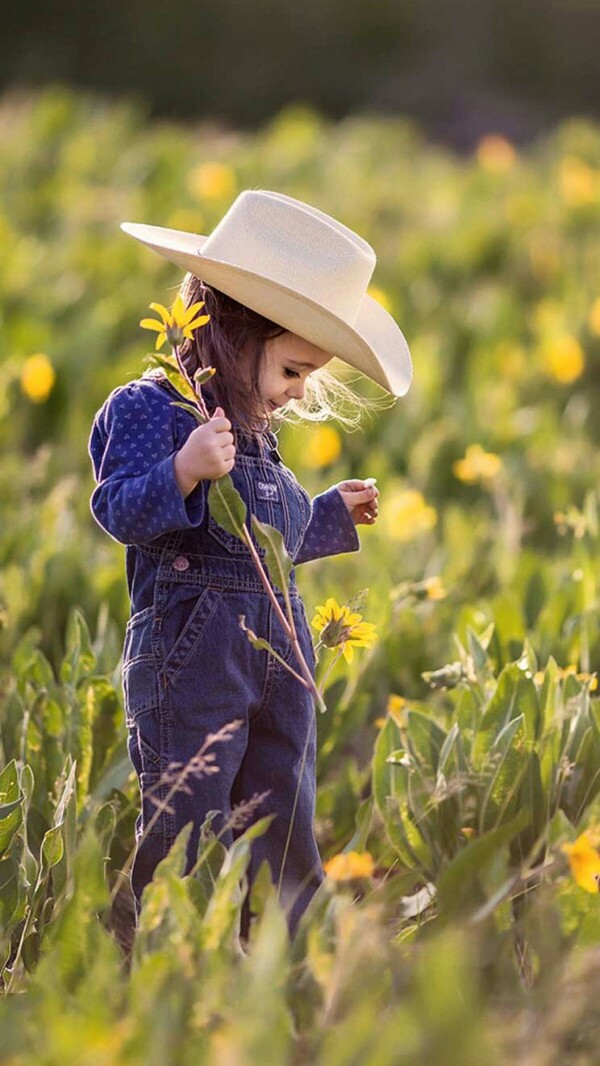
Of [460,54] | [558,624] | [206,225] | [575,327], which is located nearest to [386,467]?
[558,624]

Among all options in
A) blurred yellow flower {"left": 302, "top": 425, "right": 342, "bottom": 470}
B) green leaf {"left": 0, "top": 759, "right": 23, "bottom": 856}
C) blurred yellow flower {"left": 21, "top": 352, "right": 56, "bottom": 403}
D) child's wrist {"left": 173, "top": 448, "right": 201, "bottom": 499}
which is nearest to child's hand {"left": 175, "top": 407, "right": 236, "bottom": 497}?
child's wrist {"left": 173, "top": 448, "right": 201, "bottom": 499}

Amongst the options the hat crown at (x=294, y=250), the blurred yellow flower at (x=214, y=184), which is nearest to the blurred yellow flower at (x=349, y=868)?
the hat crown at (x=294, y=250)

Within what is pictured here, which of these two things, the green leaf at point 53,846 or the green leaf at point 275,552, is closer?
the green leaf at point 275,552

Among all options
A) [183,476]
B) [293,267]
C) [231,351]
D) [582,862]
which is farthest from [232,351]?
[582,862]

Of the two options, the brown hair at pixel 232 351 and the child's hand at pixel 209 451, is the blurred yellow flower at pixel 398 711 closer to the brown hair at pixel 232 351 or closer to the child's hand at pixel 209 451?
the brown hair at pixel 232 351

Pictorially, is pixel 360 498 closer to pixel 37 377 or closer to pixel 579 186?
pixel 37 377

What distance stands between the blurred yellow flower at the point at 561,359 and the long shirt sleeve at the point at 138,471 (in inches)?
120

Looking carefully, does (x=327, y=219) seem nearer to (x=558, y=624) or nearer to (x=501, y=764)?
(x=501, y=764)

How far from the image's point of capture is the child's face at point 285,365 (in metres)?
1.88

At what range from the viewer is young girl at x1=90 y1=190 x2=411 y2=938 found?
182 cm

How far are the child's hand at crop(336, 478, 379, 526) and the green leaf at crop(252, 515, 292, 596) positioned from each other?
320mm

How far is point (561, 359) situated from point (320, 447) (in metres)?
1.22

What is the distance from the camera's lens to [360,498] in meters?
2.04

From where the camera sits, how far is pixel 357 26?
1537 centimetres
